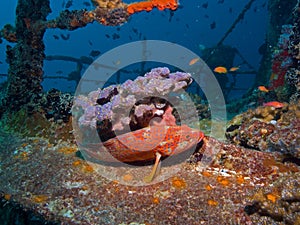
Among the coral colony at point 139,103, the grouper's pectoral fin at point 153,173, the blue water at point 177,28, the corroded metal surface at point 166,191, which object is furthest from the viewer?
the blue water at point 177,28

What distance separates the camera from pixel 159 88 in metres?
2.75

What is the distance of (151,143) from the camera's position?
2451 millimetres

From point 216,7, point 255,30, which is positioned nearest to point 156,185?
point 255,30

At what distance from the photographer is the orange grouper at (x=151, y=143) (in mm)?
2459

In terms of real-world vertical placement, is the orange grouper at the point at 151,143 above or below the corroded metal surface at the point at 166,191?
above

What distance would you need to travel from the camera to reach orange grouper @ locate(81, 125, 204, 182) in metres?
2.46

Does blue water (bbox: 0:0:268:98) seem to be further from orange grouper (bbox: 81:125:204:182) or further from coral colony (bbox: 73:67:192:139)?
orange grouper (bbox: 81:125:204:182)

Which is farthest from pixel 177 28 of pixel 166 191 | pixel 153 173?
pixel 166 191

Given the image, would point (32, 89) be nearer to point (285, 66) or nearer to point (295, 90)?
point (295, 90)

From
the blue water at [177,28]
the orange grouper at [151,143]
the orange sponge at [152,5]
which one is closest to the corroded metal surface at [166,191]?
the orange grouper at [151,143]

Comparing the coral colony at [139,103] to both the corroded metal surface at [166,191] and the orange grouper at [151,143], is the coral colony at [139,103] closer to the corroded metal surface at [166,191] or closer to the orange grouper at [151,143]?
the orange grouper at [151,143]

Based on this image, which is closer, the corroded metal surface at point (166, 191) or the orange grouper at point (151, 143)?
the corroded metal surface at point (166, 191)

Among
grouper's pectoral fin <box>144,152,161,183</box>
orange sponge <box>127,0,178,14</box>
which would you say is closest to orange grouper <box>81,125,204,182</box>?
grouper's pectoral fin <box>144,152,161,183</box>

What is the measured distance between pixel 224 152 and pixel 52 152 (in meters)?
2.31
